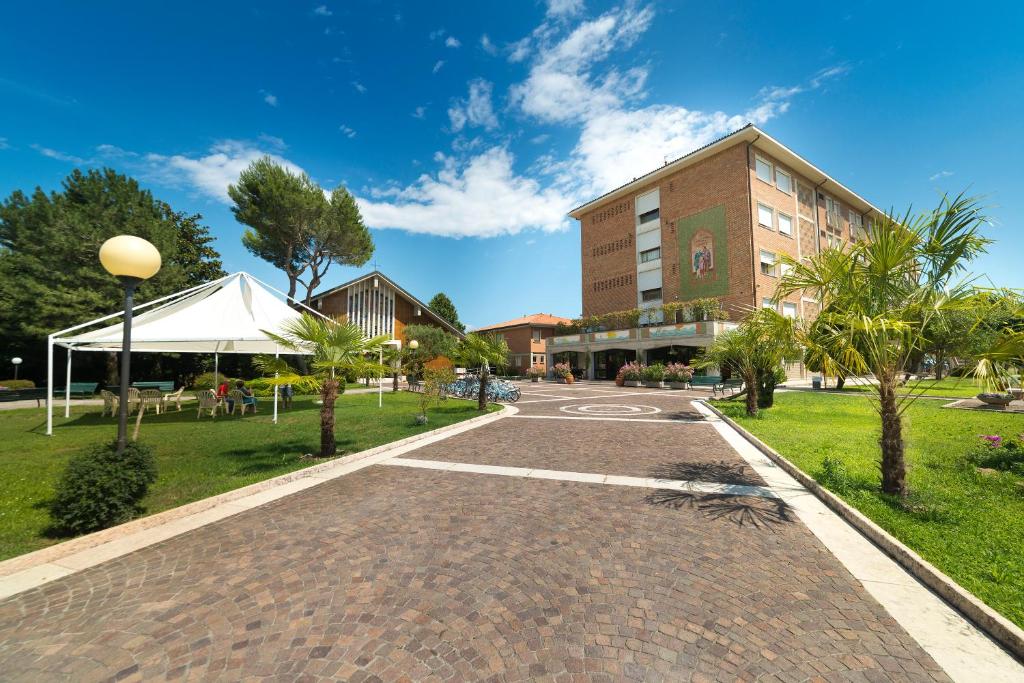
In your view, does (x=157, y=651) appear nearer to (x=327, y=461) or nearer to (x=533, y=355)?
(x=327, y=461)

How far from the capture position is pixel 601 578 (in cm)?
339

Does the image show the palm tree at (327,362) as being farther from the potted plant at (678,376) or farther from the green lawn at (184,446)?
the potted plant at (678,376)

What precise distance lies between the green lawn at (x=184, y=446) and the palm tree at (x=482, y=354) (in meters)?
1.20

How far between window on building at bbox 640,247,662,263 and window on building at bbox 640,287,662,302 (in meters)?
2.76

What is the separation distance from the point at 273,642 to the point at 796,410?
1599 centimetres

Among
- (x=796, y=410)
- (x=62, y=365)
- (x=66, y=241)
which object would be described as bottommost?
(x=796, y=410)

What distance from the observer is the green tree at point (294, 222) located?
90.6 feet

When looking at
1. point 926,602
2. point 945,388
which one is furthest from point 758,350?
point 926,602

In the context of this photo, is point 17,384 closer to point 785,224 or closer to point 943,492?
point 943,492

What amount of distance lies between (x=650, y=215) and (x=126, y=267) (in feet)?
123

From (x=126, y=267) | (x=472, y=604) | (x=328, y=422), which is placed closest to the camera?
(x=472, y=604)

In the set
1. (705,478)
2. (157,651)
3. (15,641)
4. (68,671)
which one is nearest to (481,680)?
(157,651)

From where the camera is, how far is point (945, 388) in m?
12.8

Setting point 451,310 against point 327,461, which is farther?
point 451,310
